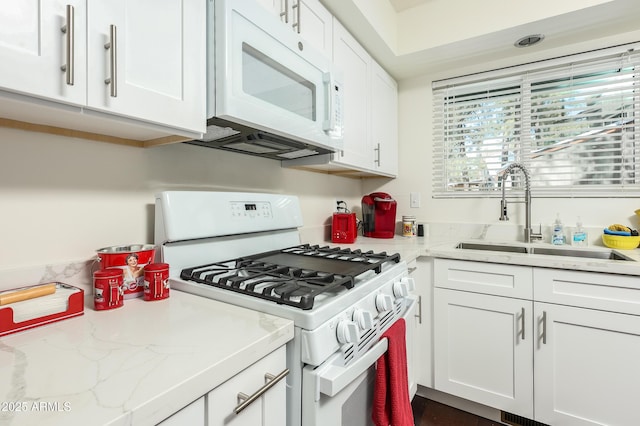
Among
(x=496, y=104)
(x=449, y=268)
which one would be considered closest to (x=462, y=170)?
(x=496, y=104)

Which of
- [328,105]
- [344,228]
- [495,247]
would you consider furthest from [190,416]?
[495,247]

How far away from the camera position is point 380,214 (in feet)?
7.12

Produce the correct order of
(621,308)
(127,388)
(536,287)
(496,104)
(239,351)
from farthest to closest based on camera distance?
(496,104), (536,287), (621,308), (239,351), (127,388)

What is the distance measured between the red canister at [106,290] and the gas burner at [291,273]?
21 centimetres

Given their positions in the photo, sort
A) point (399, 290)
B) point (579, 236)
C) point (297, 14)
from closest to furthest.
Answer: point (399, 290) < point (297, 14) < point (579, 236)

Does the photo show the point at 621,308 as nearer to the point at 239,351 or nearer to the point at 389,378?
the point at 389,378

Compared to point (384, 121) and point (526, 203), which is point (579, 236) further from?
point (384, 121)

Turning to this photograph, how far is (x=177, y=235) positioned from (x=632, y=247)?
2.21m

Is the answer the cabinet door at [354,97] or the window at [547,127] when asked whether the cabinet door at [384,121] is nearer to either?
the cabinet door at [354,97]

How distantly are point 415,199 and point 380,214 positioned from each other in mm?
403

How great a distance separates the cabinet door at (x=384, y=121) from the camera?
202 centimetres

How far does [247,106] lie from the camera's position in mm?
954

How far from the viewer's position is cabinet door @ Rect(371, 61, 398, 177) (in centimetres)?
202

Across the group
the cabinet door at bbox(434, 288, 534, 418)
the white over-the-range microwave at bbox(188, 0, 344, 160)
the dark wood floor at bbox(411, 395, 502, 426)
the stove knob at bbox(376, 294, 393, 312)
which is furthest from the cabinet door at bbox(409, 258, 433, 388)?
the white over-the-range microwave at bbox(188, 0, 344, 160)
